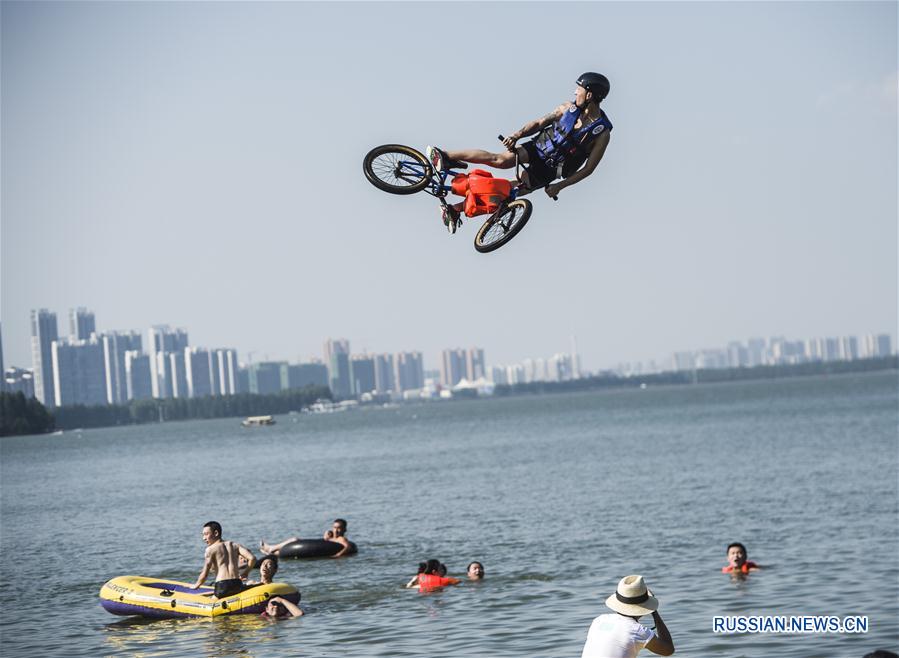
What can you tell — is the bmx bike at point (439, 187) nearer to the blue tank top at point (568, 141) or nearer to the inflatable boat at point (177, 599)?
the blue tank top at point (568, 141)

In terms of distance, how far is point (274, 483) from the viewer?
6938 centimetres

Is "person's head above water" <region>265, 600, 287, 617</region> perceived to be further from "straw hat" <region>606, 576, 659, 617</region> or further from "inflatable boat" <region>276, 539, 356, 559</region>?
"straw hat" <region>606, 576, 659, 617</region>

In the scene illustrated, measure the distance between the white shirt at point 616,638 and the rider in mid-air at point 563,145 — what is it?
4.25 meters

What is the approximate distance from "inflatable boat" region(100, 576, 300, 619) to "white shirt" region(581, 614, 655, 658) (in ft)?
46.7

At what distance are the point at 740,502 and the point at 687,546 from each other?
12639 millimetres

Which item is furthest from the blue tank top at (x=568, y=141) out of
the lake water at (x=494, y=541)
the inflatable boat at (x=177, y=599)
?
the inflatable boat at (x=177, y=599)

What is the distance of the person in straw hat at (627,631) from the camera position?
1030cm

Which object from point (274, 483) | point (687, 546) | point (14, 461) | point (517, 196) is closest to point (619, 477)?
point (274, 483)

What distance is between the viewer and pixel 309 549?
109ft

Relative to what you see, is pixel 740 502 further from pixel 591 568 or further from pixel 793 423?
pixel 793 423

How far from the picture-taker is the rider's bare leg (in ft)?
39.8

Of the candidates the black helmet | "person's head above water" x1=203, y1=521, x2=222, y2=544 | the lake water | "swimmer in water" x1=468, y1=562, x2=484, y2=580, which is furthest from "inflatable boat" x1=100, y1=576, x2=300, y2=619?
the black helmet

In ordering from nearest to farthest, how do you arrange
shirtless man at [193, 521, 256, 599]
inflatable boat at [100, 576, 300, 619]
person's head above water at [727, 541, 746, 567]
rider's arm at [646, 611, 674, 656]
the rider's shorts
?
1. rider's arm at [646, 611, 674, 656]
2. the rider's shorts
3. shirtless man at [193, 521, 256, 599]
4. inflatable boat at [100, 576, 300, 619]
5. person's head above water at [727, 541, 746, 567]

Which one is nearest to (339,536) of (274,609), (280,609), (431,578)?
(431,578)
